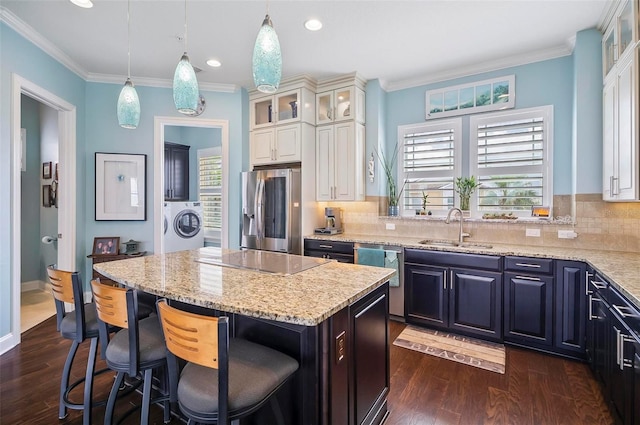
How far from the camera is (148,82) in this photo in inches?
161

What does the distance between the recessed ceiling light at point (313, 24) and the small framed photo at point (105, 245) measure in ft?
11.0

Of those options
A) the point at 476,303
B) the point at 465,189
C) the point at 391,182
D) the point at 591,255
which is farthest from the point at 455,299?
the point at 391,182

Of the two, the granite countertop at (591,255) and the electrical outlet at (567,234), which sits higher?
the electrical outlet at (567,234)

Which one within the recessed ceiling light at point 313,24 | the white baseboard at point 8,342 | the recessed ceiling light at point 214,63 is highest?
the recessed ceiling light at point 214,63

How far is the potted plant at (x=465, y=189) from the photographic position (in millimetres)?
3635

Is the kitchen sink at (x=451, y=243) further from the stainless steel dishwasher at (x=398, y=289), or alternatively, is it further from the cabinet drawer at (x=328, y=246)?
the cabinet drawer at (x=328, y=246)

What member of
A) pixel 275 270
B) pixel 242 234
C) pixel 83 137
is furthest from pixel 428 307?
pixel 83 137

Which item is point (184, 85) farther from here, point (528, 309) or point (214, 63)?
point (528, 309)

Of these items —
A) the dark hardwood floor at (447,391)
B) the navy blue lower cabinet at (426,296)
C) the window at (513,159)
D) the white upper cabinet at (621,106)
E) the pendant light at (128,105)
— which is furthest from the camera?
the window at (513,159)

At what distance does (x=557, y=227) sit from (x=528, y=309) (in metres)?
0.93

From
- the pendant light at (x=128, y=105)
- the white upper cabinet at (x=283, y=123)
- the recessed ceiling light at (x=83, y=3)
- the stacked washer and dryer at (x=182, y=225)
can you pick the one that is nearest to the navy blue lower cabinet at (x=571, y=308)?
the white upper cabinet at (x=283, y=123)

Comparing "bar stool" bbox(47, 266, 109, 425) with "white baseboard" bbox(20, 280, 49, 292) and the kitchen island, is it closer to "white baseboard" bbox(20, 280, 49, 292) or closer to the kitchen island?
the kitchen island

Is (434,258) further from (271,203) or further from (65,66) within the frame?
(65,66)

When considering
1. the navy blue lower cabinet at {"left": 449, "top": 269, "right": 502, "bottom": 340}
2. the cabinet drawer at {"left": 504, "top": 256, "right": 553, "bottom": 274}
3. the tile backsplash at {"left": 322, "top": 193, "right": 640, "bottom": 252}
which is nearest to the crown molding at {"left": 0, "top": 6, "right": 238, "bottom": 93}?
the tile backsplash at {"left": 322, "top": 193, "right": 640, "bottom": 252}
